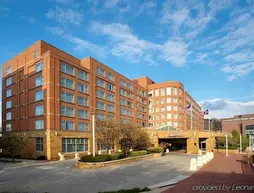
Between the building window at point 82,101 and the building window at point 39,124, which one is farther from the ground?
the building window at point 82,101

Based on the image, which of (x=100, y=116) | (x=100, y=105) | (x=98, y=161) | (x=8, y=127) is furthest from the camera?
(x=100, y=105)

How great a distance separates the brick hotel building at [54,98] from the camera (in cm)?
4128

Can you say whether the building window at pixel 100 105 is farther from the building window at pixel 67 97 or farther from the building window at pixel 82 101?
the building window at pixel 67 97

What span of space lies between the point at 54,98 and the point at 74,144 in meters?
9.34

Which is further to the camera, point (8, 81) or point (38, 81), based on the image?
point (8, 81)

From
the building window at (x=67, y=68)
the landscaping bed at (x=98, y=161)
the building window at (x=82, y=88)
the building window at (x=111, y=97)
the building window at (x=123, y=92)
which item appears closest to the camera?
the landscaping bed at (x=98, y=161)

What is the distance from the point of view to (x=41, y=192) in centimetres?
1498

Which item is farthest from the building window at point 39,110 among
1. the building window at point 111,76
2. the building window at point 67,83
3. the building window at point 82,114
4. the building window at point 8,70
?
the building window at point 111,76

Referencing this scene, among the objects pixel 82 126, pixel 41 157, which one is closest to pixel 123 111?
pixel 82 126

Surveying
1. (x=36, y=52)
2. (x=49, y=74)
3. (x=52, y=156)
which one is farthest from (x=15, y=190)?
(x=36, y=52)

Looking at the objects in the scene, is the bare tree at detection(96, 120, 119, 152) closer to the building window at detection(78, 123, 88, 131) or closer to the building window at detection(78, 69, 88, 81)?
the building window at detection(78, 123, 88, 131)

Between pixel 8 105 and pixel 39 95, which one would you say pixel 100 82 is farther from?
pixel 8 105

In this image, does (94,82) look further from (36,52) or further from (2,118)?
(2,118)

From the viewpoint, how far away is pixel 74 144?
45406mm
